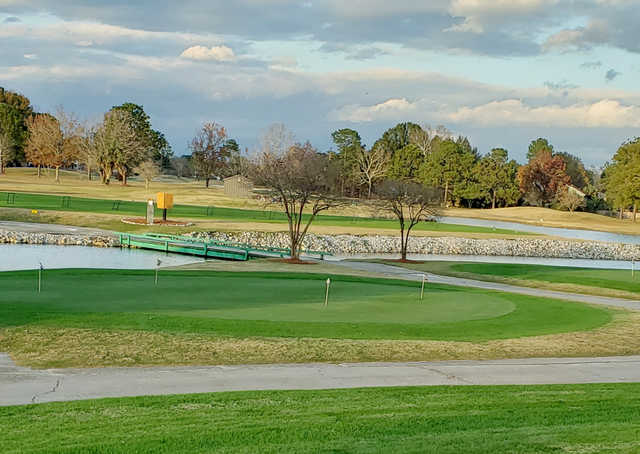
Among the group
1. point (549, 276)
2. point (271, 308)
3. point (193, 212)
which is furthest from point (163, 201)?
point (271, 308)

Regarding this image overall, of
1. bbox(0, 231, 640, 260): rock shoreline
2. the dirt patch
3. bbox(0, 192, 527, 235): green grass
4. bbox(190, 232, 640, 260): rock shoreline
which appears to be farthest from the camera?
bbox(0, 192, 527, 235): green grass

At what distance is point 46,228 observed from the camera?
5478cm

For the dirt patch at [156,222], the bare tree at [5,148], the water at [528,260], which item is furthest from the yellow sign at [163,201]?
the bare tree at [5,148]

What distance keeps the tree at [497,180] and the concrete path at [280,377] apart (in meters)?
110

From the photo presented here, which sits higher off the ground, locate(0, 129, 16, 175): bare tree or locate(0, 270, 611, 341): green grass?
locate(0, 129, 16, 175): bare tree

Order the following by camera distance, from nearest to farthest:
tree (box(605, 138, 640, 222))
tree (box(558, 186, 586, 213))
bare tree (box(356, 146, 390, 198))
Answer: tree (box(605, 138, 640, 222)) < tree (box(558, 186, 586, 213)) < bare tree (box(356, 146, 390, 198))

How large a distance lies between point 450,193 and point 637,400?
117449 mm

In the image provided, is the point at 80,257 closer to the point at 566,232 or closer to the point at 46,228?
the point at 46,228

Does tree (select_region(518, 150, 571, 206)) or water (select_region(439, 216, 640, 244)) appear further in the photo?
tree (select_region(518, 150, 571, 206))

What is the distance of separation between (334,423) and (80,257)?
3627 cm

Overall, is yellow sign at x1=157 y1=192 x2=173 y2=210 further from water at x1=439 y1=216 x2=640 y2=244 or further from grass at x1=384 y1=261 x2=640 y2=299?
water at x1=439 y1=216 x2=640 y2=244

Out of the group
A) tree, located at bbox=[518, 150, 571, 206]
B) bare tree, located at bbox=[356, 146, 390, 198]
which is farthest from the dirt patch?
tree, located at bbox=[518, 150, 571, 206]

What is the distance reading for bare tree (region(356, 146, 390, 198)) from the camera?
130250mm

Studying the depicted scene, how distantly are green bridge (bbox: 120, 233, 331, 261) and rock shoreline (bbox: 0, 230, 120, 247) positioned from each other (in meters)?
1.12
